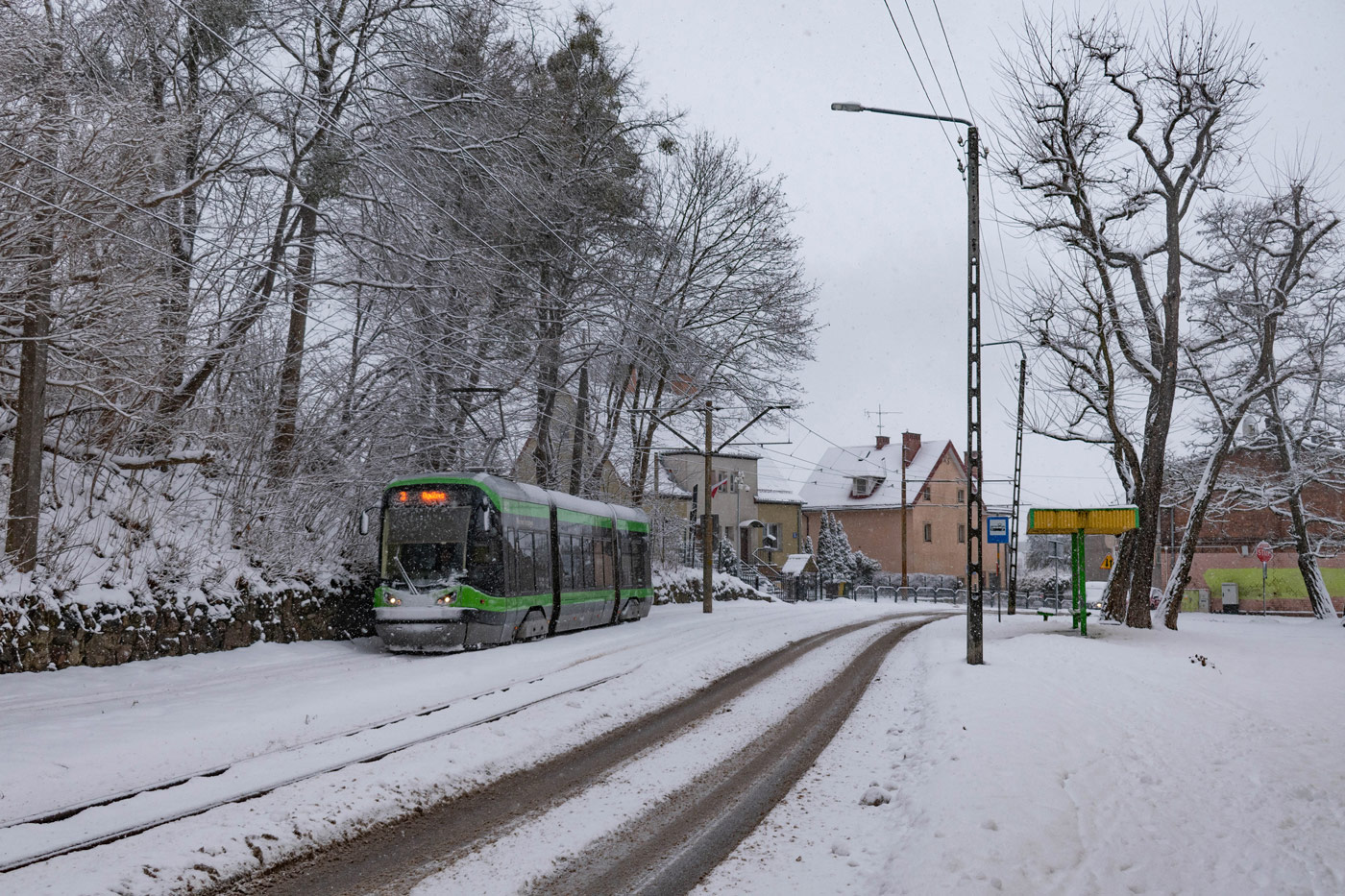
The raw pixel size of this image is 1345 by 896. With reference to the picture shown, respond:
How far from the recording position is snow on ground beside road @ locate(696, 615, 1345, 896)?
6012mm

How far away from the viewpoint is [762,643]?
2116 centimetres

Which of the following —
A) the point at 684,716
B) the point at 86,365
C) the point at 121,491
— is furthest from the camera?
the point at 121,491

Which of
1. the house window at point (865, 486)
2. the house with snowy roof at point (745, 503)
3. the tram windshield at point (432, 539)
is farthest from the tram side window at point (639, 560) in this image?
the house window at point (865, 486)

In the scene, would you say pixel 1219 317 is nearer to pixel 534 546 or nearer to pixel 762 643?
pixel 762 643

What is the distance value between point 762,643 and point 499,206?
1080 centimetres

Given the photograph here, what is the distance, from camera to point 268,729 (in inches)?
400

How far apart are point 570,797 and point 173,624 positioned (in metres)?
10.2

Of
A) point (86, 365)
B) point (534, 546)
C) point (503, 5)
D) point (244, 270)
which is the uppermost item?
point (503, 5)

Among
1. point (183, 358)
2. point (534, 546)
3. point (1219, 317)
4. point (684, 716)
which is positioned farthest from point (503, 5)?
point (1219, 317)

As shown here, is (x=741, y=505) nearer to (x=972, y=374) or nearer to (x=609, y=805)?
(x=972, y=374)

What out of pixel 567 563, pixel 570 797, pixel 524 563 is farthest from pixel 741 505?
pixel 570 797

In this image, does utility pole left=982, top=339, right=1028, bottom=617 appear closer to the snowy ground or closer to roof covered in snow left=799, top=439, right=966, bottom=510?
the snowy ground

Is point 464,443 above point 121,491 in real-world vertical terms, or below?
above

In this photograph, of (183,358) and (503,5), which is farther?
(503,5)
